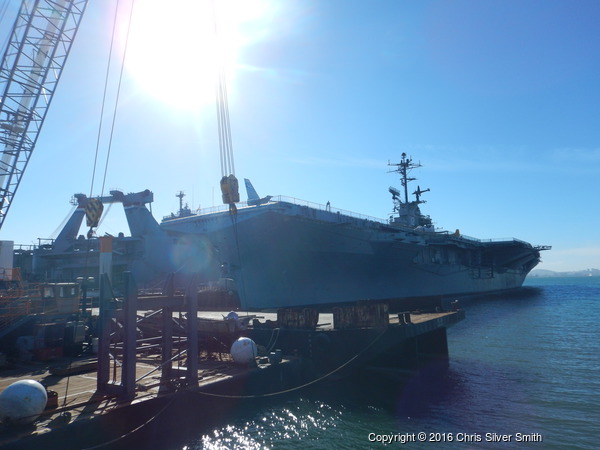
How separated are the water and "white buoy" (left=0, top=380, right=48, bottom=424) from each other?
10.4 feet

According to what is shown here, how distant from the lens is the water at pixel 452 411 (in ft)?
30.2

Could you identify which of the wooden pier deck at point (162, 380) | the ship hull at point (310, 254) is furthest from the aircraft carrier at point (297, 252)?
the wooden pier deck at point (162, 380)

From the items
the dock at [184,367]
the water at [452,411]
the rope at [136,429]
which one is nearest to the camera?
the rope at [136,429]

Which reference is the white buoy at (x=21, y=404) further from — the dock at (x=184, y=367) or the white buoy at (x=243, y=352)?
the white buoy at (x=243, y=352)

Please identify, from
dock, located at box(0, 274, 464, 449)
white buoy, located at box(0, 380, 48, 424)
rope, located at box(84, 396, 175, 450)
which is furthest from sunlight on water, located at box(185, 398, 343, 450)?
white buoy, located at box(0, 380, 48, 424)

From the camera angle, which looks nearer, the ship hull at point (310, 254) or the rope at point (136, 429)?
the rope at point (136, 429)

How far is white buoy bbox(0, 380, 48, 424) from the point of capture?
6.97 metres

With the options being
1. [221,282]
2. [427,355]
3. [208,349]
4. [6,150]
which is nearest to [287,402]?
[208,349]

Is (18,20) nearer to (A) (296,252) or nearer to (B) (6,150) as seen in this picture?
(B) (6,150)

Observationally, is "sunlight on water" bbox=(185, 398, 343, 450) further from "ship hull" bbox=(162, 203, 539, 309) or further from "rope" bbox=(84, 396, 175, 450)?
"ship hull" bbox=(162, 203, 539, 309)

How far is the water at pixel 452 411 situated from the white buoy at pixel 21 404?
3.16 metres

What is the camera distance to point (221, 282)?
36906 millimetres

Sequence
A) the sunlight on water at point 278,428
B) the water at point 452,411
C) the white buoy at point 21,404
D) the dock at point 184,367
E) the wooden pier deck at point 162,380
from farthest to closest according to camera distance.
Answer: the water at point 452,411, the sunlight on water at point 278,428, the dock at point 184,367, the wooden pier deck at point 162,380, the white buoy at point 21,404

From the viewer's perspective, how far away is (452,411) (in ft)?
35.8
